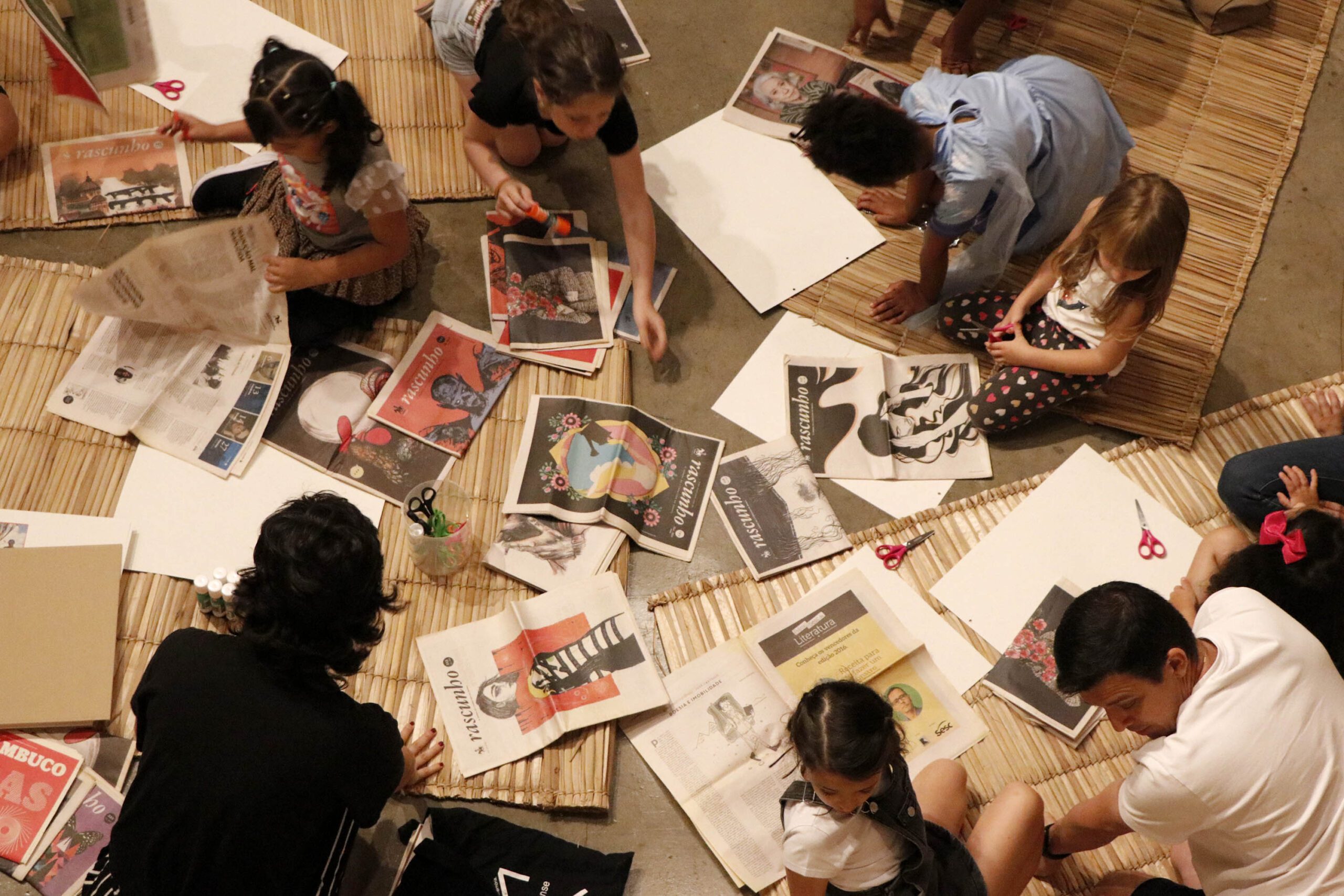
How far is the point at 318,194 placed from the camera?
1741 mm

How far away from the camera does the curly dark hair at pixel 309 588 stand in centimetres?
125

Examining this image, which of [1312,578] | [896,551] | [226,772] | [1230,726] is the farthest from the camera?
[896,551]

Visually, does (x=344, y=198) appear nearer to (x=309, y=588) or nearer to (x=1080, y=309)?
(x=309, y=588)

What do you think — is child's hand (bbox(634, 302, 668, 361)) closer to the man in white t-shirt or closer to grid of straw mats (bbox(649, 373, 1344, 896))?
grid of straw mats (bbox(649, 373, 1344, 896))

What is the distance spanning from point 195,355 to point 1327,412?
220cm

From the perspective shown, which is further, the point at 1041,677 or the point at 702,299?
the point at 702,299

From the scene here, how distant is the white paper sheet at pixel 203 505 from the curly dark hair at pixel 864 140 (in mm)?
1021

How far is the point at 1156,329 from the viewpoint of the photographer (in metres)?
2.08

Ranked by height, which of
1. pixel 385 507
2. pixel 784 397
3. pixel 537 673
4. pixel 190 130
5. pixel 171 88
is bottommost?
pixel 537 673

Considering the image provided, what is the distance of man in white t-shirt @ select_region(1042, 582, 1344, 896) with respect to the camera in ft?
4.24

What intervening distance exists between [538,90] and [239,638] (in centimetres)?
99

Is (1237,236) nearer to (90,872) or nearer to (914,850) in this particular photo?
(914,850)

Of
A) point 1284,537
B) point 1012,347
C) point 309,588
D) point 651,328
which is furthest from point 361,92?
point 1284,537

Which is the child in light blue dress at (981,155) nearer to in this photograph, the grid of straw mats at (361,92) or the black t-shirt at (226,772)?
the grid of straw mats at (361,92)
